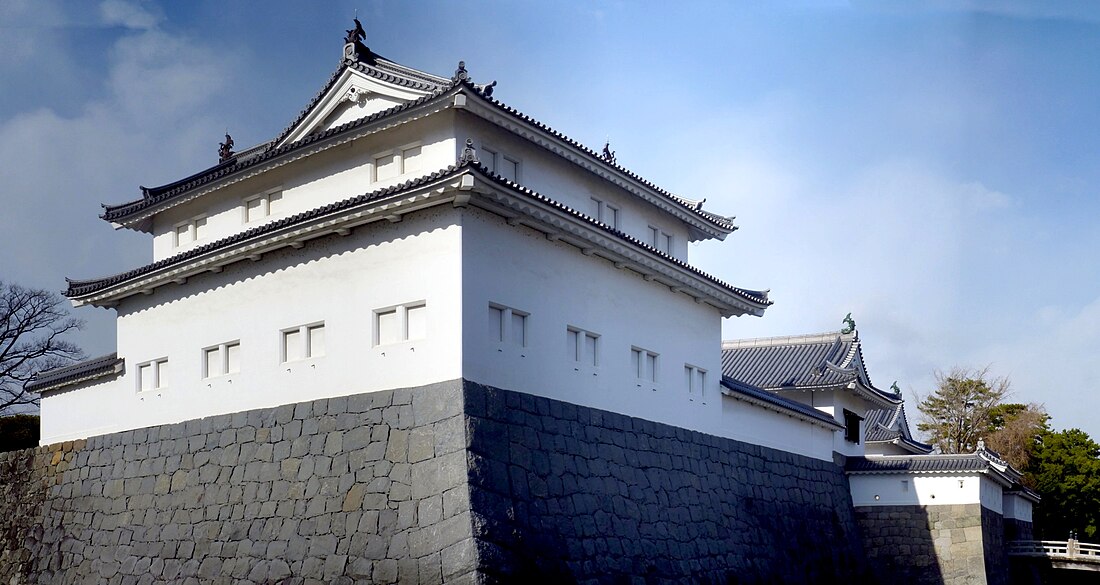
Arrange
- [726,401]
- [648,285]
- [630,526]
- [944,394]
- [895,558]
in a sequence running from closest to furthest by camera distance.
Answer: [630,526] < [648,285] < [726,401] < [895,558] < [944,394]

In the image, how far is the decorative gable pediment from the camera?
15.5 meters

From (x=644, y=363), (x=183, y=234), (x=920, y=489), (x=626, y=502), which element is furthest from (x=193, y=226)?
(x=920, y=489)

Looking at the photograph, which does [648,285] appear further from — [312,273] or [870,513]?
[870,513]

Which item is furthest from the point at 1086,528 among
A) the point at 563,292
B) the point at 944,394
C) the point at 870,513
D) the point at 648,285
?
the point at 563,292

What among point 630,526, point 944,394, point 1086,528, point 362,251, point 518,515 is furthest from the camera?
point 944,394

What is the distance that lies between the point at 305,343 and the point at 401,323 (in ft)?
5.98

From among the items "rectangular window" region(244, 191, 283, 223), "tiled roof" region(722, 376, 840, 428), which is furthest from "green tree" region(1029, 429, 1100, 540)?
"rectangular window" region(244, 191, 283, 223)

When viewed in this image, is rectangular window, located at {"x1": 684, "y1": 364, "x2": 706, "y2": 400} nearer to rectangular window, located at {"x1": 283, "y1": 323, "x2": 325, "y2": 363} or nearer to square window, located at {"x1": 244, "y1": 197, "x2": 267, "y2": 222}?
rectangular window, located at {"x1": 283, "y1": 323, "x2": 325, "y2": 363}

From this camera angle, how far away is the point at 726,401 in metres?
18.7

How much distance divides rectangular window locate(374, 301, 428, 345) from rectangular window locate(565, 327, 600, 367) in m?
2.35

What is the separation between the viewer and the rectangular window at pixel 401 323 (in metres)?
12.8

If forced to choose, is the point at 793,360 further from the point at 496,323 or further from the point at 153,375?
the point at 153,375

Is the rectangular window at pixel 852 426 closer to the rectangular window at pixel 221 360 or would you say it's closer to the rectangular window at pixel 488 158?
the rectangular window at pixel 488 158

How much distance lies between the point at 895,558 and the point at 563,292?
12822 mm
